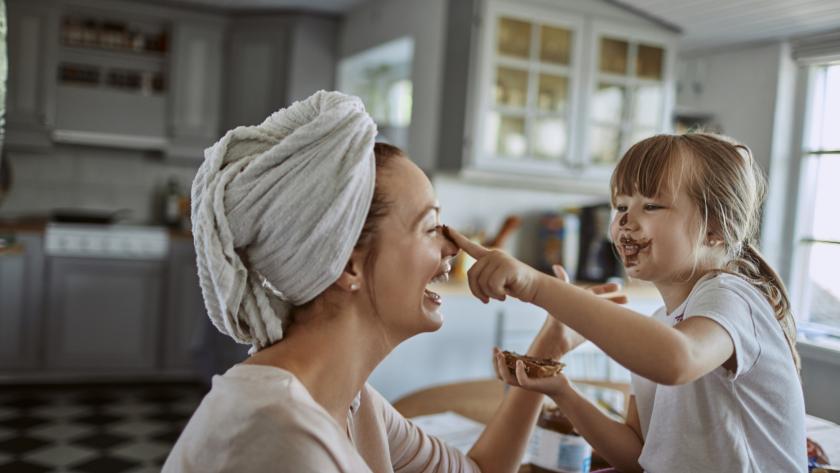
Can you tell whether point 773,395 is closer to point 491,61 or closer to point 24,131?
point 491,61

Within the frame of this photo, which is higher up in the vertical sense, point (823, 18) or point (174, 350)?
point (823, 18)

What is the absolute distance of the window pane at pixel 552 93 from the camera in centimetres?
363

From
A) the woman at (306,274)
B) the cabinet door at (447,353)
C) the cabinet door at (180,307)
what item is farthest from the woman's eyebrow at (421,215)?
the cabinet door at (180,307)

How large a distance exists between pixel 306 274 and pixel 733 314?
0.59m

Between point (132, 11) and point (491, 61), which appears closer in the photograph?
point (491, 61)

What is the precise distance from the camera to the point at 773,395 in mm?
1058

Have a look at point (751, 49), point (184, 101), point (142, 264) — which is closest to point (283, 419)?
point (751, 49)

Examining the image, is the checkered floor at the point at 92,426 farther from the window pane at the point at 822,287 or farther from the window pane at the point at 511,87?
the window pane at the point at 822,287

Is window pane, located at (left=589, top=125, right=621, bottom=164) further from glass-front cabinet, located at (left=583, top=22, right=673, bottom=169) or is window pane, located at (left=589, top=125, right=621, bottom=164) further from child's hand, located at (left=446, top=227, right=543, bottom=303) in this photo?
child's hand, located at (left=446, top=227, right=543, bottom=303)

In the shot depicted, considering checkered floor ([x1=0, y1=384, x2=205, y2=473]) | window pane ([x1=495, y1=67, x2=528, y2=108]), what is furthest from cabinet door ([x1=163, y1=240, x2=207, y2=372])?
window pane ([x1=495, y1=67, x2=528, y2=108])

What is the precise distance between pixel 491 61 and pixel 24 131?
10.5 feet

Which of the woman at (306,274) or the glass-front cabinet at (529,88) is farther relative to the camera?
the glass-front cabinet at (529,88)

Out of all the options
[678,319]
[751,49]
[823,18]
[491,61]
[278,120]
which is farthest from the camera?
[491,61]

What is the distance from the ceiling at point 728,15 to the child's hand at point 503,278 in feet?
2.42
